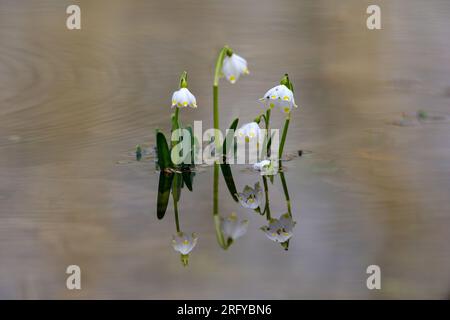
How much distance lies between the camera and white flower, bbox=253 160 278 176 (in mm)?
2217

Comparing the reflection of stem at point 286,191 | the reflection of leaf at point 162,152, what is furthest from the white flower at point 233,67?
the reflection of stem at point 286,191

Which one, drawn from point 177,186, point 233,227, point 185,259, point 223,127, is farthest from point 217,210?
point 223,127

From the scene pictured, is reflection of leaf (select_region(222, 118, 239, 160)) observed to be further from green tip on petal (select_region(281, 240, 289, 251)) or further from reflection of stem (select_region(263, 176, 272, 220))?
green tip on petal (select_region(281, 240, 289, 251))

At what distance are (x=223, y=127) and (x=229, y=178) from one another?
0.70 m

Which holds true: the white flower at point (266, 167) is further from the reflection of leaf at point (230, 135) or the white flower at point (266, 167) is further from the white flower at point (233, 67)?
the white flower at point (233, 67)

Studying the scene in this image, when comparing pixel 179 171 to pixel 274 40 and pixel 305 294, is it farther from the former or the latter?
pixel 274 40

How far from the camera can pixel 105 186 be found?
2104mm

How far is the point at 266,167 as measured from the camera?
7.38 ft

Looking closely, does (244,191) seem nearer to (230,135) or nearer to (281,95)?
(230,135)

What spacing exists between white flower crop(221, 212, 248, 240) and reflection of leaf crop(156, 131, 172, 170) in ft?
1.19

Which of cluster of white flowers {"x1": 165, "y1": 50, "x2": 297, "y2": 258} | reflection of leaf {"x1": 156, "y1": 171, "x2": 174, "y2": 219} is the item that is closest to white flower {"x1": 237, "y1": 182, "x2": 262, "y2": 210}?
cluster of white flowers {"x1": 165, "y1": 50, "x2": 297, "y2": 258}

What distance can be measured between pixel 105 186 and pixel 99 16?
3.16 metres
